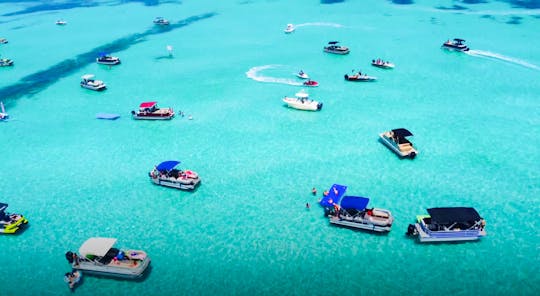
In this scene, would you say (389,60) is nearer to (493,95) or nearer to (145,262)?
(493,95)

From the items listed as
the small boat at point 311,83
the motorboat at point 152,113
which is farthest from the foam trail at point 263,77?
the motorboat at point 152,113

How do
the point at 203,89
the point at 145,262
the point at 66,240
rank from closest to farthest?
the point at 145,262
the point at 66,240
the point at 203,89

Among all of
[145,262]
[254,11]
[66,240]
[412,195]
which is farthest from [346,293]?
[254,11]

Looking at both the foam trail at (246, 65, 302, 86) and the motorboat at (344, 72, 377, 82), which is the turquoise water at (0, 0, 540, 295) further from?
the motorboat at (344, 72, 377, 82)

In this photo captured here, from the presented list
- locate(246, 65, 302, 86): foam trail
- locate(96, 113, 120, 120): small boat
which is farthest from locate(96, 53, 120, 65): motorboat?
locate(246, 65, 302, 86): foam trail

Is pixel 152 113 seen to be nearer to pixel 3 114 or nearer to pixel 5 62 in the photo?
pixel 3 114
